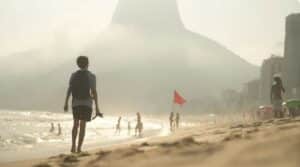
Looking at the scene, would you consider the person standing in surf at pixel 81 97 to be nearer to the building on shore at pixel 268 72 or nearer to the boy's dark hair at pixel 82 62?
the boy's dark hair at pixel 82 62

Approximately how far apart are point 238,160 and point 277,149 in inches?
16.9

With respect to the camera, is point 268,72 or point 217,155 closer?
point 217,155

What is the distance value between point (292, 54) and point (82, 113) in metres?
67.2

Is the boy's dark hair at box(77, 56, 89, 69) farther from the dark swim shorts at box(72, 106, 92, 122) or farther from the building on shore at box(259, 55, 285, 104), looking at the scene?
the building on shore at box(259, 55, 285, 104)

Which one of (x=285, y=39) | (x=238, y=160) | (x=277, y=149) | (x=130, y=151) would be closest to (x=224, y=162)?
(x=238, y=160)

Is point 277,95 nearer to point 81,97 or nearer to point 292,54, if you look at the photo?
point 81,97

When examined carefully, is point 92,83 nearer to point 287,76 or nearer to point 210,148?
point 210,148

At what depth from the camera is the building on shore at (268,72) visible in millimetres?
95231

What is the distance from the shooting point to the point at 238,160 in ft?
14.8

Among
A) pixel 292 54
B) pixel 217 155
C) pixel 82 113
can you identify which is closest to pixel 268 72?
pixel 292 54

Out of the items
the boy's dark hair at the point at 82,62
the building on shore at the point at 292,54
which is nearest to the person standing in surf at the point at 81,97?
the boy's dark hair at the point at 82,62

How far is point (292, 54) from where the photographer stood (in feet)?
232

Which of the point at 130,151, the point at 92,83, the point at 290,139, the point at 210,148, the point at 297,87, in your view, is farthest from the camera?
the point at 297,87

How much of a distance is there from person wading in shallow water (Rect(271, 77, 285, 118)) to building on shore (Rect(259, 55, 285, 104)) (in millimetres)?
79409
